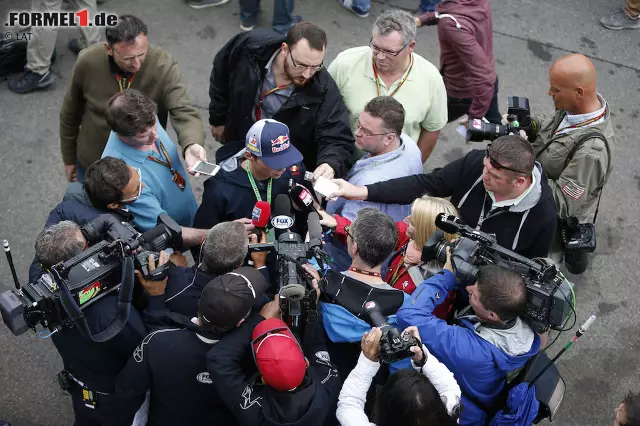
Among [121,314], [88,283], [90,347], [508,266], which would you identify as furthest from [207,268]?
[508,266]

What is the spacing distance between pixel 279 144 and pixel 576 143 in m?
1.92

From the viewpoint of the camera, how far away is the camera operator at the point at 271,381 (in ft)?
9.80

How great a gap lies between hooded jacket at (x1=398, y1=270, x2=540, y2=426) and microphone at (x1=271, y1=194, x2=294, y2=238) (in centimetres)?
79

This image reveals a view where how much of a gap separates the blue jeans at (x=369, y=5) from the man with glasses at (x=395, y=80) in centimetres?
292

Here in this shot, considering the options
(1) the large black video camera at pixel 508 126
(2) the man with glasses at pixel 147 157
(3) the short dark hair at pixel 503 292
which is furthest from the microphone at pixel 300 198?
(1) the large black video camera at pixel 508 126

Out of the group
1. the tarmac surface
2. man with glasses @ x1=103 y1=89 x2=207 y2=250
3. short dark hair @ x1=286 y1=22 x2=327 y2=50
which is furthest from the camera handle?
short dark hair @ x1=286 y1=22 x2=327 y2=50

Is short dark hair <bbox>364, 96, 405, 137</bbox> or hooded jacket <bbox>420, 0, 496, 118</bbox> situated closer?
short dark hair <bbox>364, 96, 405, 137</bbox>

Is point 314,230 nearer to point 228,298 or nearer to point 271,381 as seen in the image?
point 228,298

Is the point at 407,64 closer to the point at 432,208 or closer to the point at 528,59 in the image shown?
the point at 432,208

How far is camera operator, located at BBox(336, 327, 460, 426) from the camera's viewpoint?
2.87 metres

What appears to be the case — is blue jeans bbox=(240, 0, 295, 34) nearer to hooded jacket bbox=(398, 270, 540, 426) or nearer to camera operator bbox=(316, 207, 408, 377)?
camera operator bbox=(316, 207, 408, 377)

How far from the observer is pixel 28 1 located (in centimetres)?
732

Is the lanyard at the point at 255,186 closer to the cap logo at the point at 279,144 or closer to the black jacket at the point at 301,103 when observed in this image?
the cap logo at the point at 279,144

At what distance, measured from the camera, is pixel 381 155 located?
4.34 m
